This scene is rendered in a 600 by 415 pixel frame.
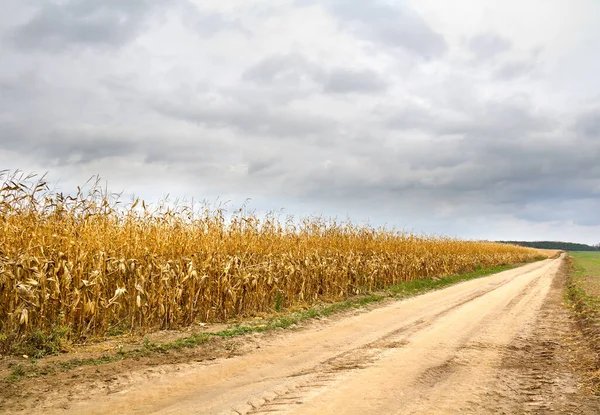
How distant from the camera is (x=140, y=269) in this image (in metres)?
11.5

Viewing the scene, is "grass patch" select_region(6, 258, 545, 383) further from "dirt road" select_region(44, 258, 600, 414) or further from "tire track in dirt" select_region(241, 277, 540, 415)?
"tire track in dirt" select_region(241, 277, 540, 415)

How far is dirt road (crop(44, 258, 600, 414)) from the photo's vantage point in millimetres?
6168

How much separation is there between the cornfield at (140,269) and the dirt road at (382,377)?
3.02 metres

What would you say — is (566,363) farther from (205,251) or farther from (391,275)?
(391,275)

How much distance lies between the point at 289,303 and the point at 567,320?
9001 mm

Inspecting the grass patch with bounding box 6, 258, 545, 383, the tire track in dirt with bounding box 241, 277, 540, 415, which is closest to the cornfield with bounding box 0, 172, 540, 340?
the grass patch with bounding box 6, 258, 545, 383

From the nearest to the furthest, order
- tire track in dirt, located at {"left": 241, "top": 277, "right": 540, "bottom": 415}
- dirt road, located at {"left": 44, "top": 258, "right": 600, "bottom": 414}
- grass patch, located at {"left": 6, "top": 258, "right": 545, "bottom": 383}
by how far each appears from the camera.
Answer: tire track in dirt, located at {"left": 241, "top": 277, "right": 540, "bottom": 415} → dirt road, located at {"left": 44, "top": 258, "right": 600, "bottom": 414} → grass patch, located at {"left": 6, "top": 258, "right": 545, "bottom": 383}

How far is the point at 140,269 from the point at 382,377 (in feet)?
22.4

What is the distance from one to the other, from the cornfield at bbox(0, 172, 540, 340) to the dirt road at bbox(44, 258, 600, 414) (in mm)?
3018

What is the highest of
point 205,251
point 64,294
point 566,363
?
point 205,251

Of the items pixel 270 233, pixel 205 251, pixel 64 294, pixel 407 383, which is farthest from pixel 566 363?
pixel 270 233

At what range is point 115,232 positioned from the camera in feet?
39.7

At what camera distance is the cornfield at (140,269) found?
955 centimetres

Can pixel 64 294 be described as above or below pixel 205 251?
below
